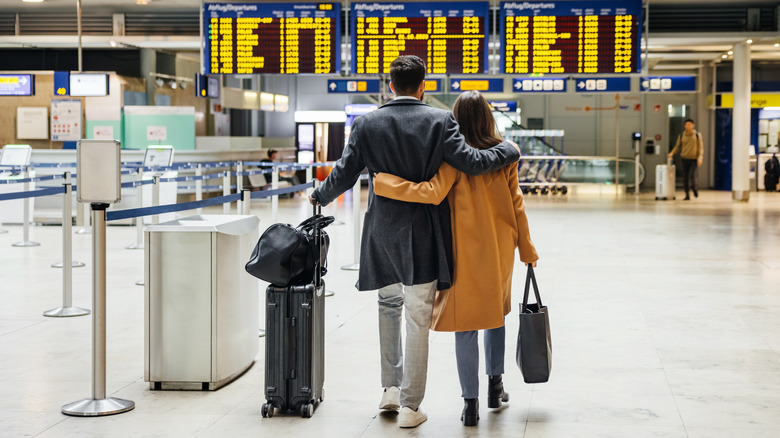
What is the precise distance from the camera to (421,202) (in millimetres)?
3912

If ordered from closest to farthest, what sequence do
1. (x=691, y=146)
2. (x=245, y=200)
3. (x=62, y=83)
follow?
(x=245, y=200)
(x=62, y=83)
(x=691, y=146)

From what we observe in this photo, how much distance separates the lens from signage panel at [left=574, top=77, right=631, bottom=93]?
16.2m

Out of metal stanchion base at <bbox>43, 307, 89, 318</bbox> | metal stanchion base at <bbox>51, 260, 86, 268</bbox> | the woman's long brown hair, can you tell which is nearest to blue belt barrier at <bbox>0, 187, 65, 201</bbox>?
metal stanchion base at <bbox>43, 307, 89, 318</bbox>

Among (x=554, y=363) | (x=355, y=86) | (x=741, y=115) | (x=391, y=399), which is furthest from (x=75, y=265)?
(x=741, y=115)

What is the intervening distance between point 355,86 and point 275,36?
3268 mm

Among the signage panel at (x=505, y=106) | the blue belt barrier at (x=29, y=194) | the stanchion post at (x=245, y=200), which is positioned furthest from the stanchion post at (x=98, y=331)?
the signage panel at (x=505, y=106)

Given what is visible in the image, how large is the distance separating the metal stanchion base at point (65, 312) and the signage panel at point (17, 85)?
13717 mm

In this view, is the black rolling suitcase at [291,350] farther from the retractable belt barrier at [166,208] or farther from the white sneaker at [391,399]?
the retractable belt barrier at [166,208]

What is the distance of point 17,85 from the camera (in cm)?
1934

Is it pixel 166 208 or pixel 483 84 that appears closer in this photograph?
pixel 166 208

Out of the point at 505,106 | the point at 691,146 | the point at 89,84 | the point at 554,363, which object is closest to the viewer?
the point at 554,363

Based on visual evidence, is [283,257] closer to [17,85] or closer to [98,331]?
[98,331]

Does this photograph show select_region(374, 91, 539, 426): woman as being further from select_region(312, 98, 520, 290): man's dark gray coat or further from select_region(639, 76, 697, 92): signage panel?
select_region(639, 76, 697, 92): signage panel

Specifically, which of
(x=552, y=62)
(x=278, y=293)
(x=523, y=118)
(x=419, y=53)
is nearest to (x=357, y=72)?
(x=419, y=53)
